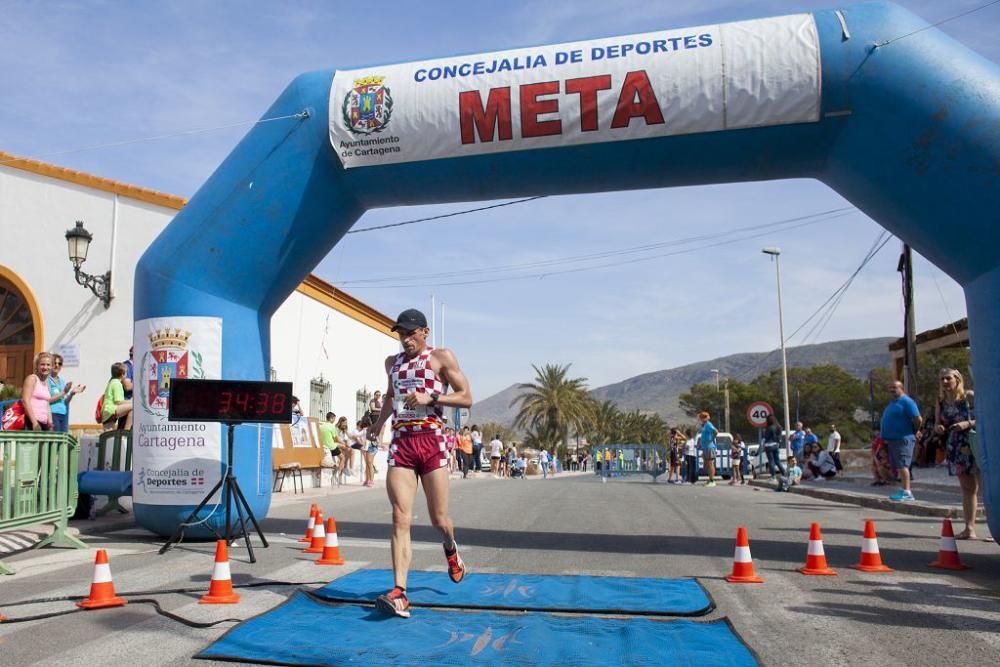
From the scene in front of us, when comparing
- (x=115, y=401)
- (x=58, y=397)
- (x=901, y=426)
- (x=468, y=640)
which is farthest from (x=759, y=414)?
(x=468, y=640)

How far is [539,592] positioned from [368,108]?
5411 mm

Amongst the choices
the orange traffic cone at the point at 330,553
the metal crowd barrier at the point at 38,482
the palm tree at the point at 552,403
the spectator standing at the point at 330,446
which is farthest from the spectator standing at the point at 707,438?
the palm tree at the point at 552,403

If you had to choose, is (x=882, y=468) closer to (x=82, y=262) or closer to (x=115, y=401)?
(x=115, y=401)

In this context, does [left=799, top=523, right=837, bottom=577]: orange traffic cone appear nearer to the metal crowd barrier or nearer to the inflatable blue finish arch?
the inflatable blue finish arch

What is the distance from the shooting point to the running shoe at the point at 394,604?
5219 millimetres

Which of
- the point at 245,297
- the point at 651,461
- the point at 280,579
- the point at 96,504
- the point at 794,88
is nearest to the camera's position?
the point at 280,579

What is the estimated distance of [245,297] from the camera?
30.2 feet

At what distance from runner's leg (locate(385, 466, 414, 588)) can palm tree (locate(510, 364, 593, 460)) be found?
2180 inches

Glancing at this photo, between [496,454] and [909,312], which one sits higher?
[909,312]

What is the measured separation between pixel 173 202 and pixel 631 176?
41.9 feet

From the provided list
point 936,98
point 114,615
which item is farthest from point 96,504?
point 936,98

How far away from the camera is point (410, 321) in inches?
231

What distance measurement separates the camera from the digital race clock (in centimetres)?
809

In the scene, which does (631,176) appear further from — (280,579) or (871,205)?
(280,579)
